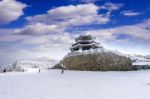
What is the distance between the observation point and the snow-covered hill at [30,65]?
41.0m

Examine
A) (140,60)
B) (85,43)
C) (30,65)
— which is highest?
(85,43)

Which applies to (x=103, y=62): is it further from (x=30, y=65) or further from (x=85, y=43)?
(x=30, y=65)

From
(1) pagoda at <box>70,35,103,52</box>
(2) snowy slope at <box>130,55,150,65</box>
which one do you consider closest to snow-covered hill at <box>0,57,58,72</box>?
(1) pagoda at <box>70,35,103,52</box>

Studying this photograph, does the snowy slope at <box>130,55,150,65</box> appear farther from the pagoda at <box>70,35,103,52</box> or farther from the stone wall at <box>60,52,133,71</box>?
the pagoda at <box>70,35,103,52</box>

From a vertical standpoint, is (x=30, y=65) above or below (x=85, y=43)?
below

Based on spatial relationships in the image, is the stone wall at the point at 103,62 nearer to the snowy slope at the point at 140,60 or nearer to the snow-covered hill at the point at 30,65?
the snowy slope at the point at 140,60

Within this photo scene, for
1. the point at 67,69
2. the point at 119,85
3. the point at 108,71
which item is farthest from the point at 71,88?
the point at 67,69

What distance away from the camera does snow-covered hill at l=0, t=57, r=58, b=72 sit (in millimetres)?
40969

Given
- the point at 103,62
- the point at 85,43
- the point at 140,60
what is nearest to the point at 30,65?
the point at 85,43

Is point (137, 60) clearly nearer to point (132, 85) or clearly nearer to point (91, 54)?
point (91, 54)

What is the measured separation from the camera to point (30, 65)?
45.4 meters

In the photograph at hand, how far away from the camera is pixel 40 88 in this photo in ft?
67.5

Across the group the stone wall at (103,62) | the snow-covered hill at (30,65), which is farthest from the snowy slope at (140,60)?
the snow-covered hill at (30,65)

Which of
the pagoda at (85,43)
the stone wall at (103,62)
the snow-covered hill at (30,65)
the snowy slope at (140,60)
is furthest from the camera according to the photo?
the snow-covered hill at (30,65)
